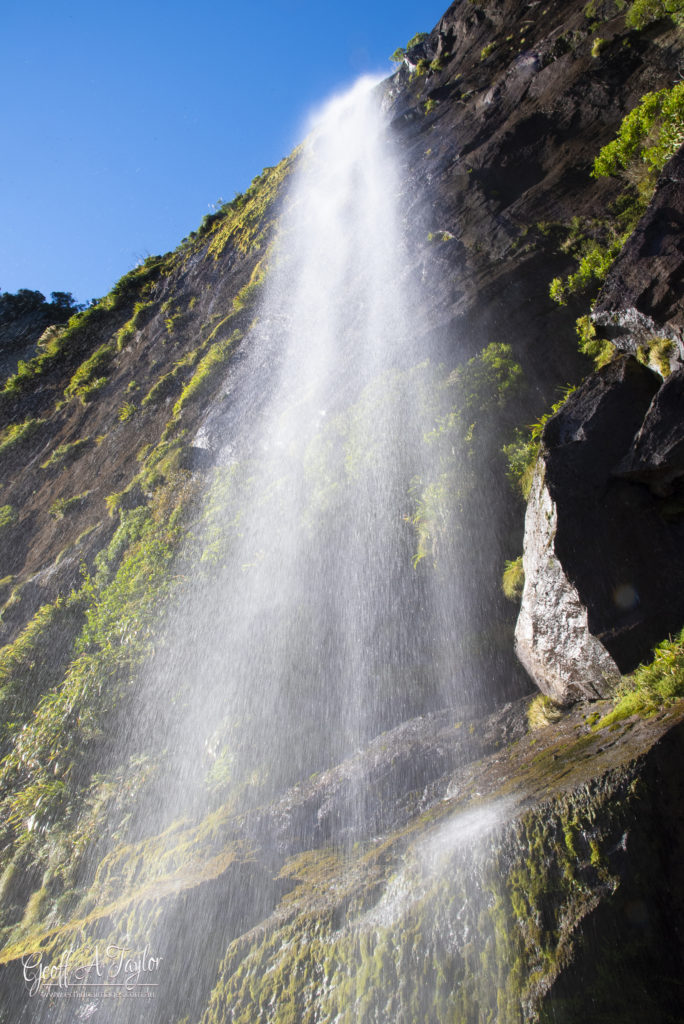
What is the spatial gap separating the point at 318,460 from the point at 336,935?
6.98 metres

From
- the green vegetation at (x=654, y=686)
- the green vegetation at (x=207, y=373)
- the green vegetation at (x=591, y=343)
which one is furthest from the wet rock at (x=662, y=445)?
the green vegetation at (x=207, y=373)

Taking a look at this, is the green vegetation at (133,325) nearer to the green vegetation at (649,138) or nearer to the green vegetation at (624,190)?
the green vegetation at (624,190)

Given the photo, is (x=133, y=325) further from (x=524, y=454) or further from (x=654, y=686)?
(x=654, y=686)

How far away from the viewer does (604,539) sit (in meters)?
5.50

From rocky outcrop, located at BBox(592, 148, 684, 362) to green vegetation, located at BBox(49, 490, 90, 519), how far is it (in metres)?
12.4

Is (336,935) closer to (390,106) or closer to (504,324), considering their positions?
(504,324)

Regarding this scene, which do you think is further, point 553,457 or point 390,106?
point 390,106

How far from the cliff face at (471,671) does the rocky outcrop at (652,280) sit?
3 centimetres

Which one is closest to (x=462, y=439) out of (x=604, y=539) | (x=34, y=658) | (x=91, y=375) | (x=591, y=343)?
(x=591, y=343)

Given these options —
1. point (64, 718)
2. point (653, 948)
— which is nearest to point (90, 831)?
point (64, 718)

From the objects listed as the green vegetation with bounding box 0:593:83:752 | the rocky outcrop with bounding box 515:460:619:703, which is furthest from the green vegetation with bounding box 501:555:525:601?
the green vegetation with bounding box 0:593:83:752

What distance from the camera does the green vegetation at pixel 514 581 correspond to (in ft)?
21.5

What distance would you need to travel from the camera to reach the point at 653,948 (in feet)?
10.5

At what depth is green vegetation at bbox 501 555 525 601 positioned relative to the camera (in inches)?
258
